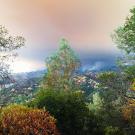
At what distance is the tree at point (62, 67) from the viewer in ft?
303

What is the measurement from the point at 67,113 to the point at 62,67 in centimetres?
2114

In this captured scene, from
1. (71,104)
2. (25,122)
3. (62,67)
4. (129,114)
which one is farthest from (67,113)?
(129,114)

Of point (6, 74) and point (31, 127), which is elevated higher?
point (6, 74)

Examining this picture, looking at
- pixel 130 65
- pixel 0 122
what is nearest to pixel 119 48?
pixel 130 65

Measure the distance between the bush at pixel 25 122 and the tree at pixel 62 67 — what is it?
2845cm

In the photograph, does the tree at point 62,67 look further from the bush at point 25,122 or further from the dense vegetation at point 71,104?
the bush at point 25,122

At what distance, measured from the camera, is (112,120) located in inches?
4065

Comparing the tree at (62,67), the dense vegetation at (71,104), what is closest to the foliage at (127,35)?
the dense vegetation at (71,104)

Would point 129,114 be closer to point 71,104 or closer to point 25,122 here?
point 71,104

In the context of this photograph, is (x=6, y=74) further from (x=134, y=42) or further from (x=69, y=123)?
(x=69, y=123)

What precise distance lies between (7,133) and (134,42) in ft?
64.4

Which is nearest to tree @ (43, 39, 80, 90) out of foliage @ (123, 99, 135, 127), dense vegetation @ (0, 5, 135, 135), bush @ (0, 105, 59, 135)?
dense vegetation @ (0, 5, 135, 135)

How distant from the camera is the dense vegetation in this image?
6138 cm

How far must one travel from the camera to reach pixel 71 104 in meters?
76.2
